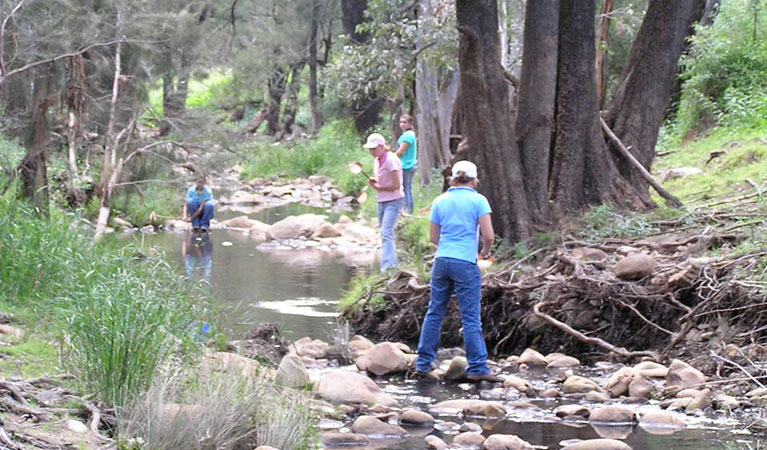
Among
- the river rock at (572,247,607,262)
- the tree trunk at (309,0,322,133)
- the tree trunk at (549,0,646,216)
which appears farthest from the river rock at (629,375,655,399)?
the tree trunk at (309,0,322,133)

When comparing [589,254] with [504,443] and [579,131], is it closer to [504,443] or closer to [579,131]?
[579,131]

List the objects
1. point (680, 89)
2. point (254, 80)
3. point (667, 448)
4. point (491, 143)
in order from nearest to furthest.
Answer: point (667, 448), point (491, 143), point (680, 89), point (254, 80)

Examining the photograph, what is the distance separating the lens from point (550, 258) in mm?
11648

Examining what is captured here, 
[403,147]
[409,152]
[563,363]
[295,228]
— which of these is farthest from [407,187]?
[563,363]

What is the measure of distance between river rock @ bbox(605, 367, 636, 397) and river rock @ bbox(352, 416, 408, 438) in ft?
6.60

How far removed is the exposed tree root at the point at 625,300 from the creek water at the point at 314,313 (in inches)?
39.0

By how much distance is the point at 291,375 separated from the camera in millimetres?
8250

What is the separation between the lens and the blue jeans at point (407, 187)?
18375 millimetres

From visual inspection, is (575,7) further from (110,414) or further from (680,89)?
(680,89)

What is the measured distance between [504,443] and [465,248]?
258 cm

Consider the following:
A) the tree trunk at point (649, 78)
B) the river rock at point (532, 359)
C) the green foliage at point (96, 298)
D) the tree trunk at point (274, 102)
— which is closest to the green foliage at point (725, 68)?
the tree trunk at point (649, 78)

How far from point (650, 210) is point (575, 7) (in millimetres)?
2647

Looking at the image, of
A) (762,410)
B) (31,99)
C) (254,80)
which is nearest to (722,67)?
(31,99)

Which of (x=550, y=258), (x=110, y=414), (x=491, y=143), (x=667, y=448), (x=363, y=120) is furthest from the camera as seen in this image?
(x=363, y=120)
